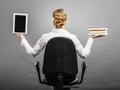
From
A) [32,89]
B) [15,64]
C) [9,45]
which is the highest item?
[9,45]

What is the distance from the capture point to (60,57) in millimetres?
2537

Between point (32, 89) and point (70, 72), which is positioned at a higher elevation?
point (70, 72)

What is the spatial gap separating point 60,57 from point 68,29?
1.44 m

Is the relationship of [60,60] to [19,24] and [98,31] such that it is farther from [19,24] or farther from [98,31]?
[19,24]

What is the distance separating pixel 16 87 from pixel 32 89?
22 cm

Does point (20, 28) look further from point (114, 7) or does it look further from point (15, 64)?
point (114, 7)

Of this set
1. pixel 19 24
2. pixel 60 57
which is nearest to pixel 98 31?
pixel 60 57

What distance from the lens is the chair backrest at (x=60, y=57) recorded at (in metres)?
2.51

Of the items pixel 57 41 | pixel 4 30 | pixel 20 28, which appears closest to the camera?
pixel 57 41

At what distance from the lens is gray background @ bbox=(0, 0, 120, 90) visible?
12.7 feet

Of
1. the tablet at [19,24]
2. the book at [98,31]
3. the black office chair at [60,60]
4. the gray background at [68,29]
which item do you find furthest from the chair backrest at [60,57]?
the gray background at [68,29]

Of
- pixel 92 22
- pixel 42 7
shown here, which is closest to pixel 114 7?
pixel 92 22

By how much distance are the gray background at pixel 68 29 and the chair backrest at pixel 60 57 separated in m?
1.37

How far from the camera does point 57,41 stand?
2.51m
